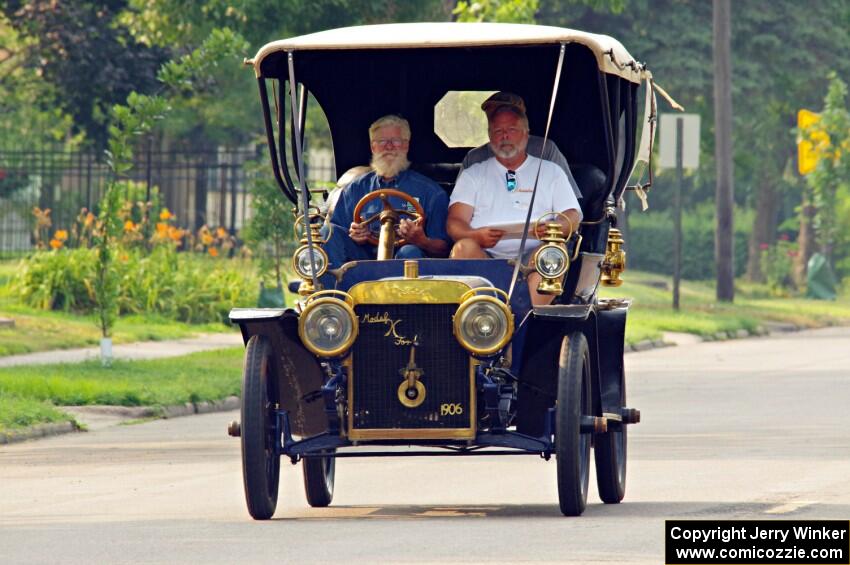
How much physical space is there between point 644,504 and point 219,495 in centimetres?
241

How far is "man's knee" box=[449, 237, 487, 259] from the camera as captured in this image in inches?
448

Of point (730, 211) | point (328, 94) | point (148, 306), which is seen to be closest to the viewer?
point (328, 94)

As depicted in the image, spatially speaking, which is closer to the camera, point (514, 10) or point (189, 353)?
point (189, 353)

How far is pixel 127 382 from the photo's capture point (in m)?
18.6

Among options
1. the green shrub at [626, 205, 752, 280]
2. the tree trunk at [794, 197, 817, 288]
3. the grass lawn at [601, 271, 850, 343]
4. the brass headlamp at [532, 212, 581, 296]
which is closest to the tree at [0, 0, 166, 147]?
the grass lawn at [601, 271, 850, 343]

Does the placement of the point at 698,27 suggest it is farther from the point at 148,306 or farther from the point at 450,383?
the point at 450,383

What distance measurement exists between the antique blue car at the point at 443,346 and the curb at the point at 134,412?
14.0 ft

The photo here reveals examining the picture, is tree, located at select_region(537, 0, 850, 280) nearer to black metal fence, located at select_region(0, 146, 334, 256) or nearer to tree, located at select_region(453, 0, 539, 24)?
black metal fence, located at select_region(0, 146, 334, 256)

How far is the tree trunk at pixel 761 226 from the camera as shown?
171 feet

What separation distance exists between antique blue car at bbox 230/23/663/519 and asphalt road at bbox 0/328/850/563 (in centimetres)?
37

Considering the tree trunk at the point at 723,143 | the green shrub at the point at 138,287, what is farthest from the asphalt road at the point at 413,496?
the tree trunk at the point at 723,143

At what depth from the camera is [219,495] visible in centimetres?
1188

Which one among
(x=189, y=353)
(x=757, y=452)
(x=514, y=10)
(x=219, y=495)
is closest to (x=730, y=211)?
(x=514, y=10)

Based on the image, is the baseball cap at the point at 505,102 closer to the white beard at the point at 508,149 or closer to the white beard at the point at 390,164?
the white beard at the point at 508,149
